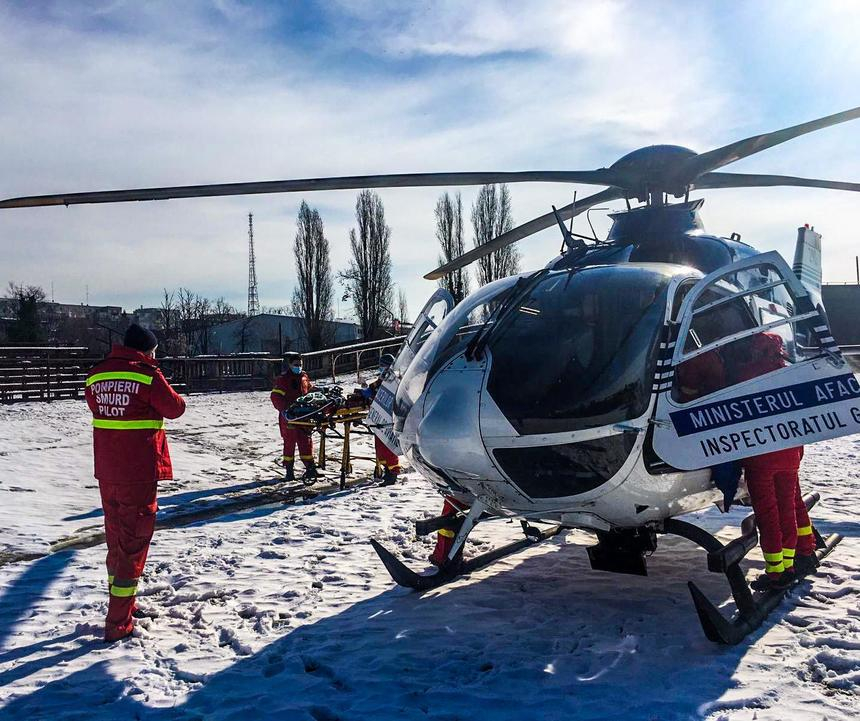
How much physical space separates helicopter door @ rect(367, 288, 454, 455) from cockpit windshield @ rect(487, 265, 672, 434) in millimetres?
1107

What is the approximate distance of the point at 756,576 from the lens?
17.0 feet

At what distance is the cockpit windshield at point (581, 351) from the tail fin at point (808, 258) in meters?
2.18

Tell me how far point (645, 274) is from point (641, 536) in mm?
1547

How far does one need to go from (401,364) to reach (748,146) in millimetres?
2772

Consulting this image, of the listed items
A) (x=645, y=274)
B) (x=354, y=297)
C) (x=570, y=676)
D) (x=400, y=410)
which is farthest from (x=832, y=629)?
(x=354, y=297)

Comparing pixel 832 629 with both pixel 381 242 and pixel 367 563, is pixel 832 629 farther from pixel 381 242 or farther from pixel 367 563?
pixel 381 242

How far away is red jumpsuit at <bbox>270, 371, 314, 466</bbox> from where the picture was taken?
959 cm

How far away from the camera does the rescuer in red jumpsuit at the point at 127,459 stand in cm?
421

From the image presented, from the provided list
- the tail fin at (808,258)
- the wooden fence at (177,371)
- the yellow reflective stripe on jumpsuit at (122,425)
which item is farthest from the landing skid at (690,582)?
the wooden fence at (177,371)

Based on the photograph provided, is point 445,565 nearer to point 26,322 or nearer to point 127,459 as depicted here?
point 127,459

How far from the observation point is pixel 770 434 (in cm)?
352

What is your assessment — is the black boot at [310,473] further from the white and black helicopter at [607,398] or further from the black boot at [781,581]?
the black boot at [781,581]

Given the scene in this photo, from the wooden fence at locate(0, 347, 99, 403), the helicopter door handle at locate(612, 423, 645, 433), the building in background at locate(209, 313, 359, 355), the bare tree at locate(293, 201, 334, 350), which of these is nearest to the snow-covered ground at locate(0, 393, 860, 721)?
the helicopter door handle at locate(612, 423, 645, 433)

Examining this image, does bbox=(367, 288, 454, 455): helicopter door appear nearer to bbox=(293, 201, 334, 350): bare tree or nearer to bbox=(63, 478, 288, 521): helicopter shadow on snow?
bbox=(63, 478, 288, 521): helicopter shadow on snow
